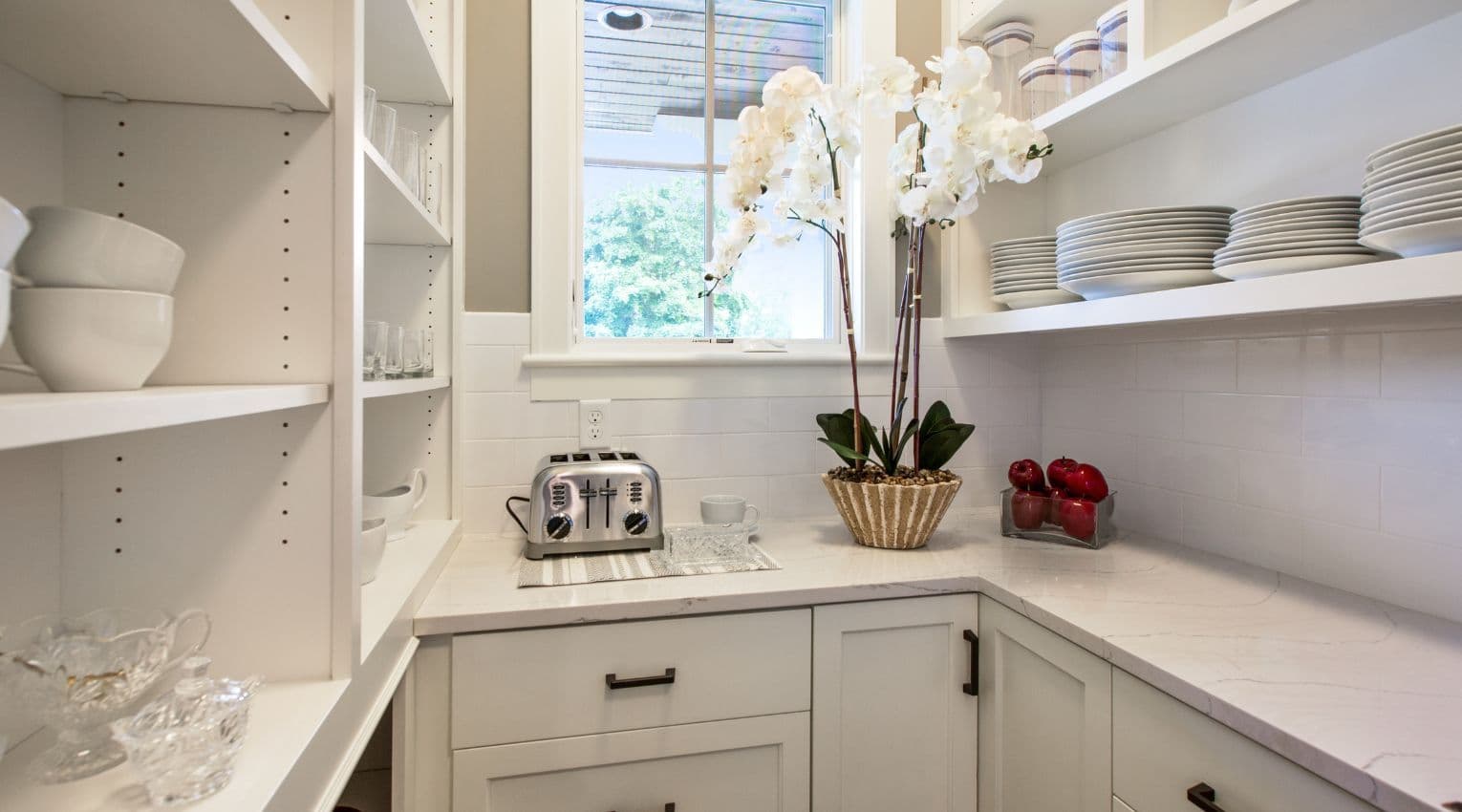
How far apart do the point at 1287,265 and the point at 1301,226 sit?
58 millimetres

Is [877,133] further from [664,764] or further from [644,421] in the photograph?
[664,764]

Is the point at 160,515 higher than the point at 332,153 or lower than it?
lower

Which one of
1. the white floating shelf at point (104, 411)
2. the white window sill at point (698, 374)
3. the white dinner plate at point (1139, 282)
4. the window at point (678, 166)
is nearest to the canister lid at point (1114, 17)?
the white dinner plate at point (1139, 282)

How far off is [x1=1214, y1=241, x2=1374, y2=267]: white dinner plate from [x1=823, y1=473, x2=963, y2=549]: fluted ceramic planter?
0.67 m

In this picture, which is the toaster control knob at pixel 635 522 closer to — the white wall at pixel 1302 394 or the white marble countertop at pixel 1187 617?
the white marble countertop at pixel 1187 617

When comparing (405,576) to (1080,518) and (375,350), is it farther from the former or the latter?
(1080,518)

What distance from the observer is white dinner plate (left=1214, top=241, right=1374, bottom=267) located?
1.00 meters

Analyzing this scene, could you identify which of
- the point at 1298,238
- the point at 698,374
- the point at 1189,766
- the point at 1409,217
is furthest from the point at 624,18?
the point at 1189,766

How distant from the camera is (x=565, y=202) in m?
1.75

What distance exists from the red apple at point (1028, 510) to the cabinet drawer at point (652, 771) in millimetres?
734

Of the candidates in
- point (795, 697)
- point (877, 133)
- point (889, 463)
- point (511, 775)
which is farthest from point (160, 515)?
point (877, 133)

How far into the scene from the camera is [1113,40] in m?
1.44

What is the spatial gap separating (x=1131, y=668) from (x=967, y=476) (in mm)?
1048

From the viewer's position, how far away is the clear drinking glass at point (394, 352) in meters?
1.27
